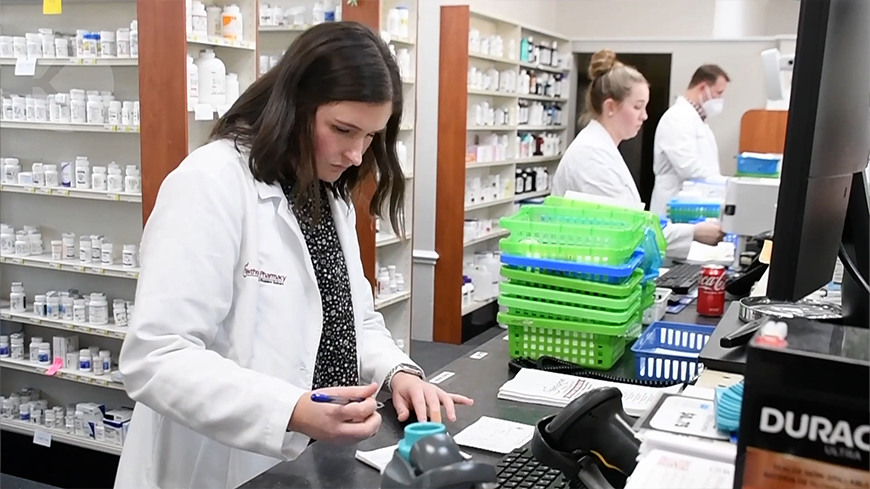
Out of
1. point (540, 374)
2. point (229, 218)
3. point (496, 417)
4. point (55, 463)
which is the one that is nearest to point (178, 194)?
point (229, 218)

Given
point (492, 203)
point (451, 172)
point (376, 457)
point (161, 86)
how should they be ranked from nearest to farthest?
1. point (376, 457)
2. point (161, 86)
3. point (451, 172)
4. point (492, 203)

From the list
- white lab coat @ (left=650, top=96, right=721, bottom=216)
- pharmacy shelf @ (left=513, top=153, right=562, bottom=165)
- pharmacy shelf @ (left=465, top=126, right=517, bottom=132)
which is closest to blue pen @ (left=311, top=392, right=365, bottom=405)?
white lab coat @ (left=650, top=96, right=721, bottom=216)

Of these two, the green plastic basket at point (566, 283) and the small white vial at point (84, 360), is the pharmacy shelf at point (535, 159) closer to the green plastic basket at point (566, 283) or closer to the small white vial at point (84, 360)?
the small white vial at point (84, 360)

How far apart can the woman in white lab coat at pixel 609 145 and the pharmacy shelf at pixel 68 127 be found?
2015mm

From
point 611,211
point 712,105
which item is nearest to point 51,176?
point 611,211

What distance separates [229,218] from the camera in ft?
5.04

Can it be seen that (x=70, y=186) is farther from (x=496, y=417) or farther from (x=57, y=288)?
(x=496, y=417)

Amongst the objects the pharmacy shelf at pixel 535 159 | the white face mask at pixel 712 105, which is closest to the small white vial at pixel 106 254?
the pharmacy shelf at pixel 535 159

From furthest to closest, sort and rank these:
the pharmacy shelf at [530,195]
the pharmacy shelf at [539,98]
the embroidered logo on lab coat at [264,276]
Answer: the pharmacy shelf at [530,195]
the pharmacy shelf at [539,98]
the embroidered logo on lab coat at [264,276]

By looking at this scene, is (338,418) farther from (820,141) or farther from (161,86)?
(161,86)

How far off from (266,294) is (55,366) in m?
2.92

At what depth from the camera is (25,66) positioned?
12.6ft

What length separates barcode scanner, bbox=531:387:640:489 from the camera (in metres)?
1.17

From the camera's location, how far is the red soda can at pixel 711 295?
262 centimetres
